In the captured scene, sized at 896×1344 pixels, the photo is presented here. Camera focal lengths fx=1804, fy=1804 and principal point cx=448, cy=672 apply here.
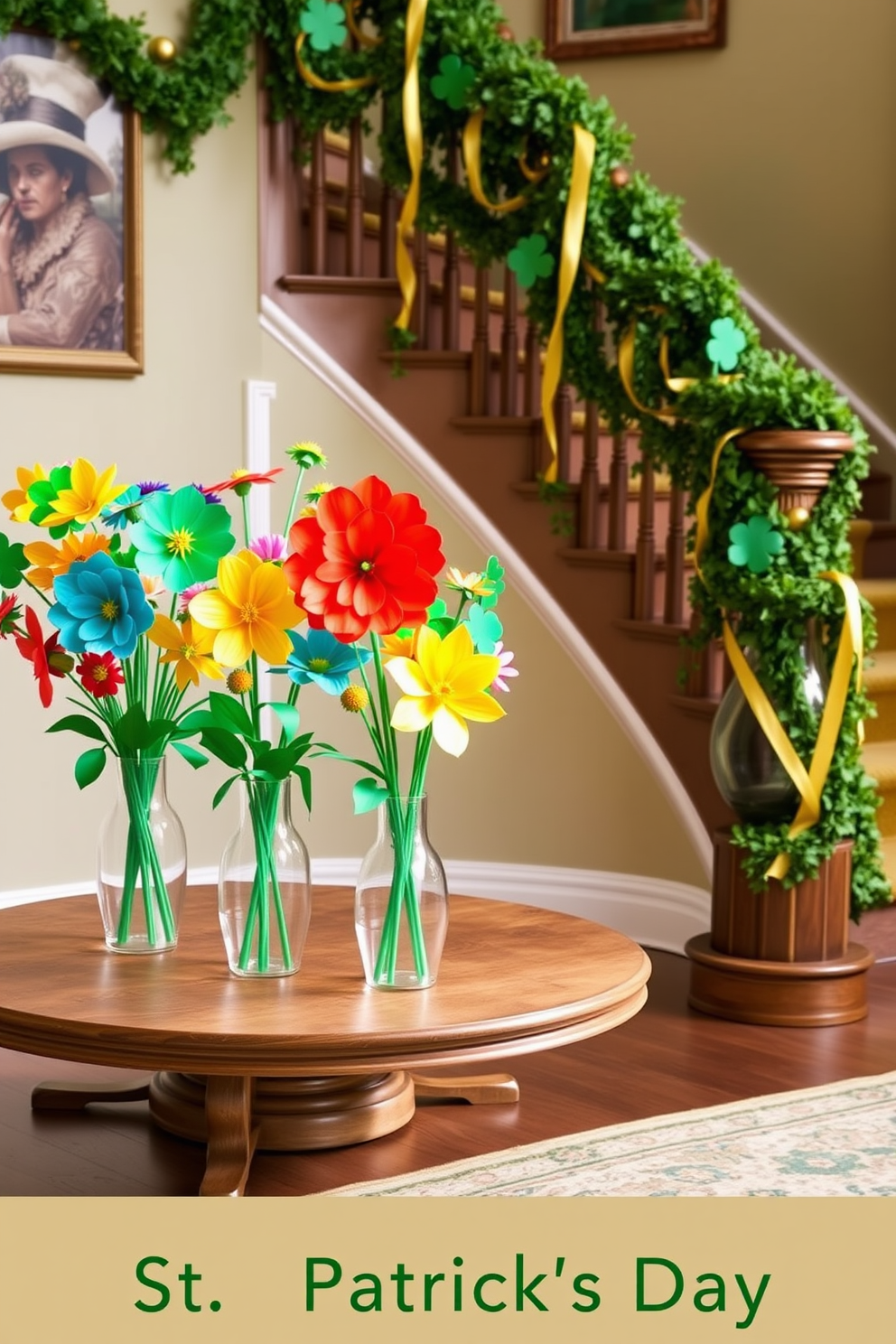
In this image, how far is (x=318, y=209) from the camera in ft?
15.3

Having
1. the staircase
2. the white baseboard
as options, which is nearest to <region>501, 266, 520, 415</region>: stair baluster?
the staircase

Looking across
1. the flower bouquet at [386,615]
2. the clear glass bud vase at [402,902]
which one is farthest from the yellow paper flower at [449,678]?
the clear glass bud vase at [402,902]

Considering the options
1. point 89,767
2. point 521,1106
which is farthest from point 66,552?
point 521,1106

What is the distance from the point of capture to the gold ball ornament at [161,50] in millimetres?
4270

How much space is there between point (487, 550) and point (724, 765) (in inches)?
40.4

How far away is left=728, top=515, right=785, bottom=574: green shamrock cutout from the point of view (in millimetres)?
3807

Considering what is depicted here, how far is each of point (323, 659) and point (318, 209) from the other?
107 inches

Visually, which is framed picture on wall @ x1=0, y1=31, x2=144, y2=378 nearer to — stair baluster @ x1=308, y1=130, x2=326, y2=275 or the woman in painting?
the woman in painting

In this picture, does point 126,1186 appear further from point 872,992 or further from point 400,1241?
point 872,992

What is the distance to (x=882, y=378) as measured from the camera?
18.6 ft

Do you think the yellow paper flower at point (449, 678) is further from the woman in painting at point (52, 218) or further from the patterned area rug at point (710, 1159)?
the woman in painting at point (52, 218)

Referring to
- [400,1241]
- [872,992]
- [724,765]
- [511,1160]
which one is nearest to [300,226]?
[724,765]

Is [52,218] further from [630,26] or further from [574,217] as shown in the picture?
[630,26]

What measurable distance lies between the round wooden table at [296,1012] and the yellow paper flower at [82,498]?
24.6 inches
